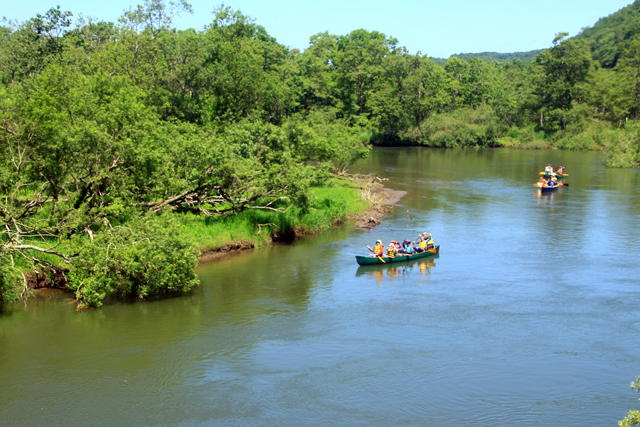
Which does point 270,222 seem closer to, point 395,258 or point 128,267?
point 395,258

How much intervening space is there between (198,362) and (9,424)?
508 centimetres

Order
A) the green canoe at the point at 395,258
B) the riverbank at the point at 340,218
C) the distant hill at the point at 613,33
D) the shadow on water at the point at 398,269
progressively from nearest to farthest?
the shadow on water at the point at 398,269 → the green canoe at the point at 395,258 → the riverbank at the point at 340,218 → the distant hill at the point at 613,33

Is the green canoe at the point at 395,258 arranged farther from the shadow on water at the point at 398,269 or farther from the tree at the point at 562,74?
the tree at the point at 562,74

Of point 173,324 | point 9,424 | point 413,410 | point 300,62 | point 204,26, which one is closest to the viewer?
point 9,424

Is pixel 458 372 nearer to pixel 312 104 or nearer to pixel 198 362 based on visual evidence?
pixel 198 362

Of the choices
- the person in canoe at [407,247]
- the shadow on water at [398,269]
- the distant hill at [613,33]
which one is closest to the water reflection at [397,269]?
the shadow on water at [398,269]

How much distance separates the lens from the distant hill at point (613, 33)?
134000 millimetres

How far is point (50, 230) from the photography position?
74.7 ft

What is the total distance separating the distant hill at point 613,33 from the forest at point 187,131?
40.9 meters

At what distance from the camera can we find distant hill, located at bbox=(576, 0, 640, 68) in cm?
13400

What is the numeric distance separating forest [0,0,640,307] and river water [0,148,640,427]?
2.30 meters

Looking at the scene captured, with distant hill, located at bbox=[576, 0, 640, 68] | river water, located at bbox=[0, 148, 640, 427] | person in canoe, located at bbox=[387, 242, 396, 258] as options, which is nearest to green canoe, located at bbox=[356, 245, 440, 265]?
person in canoe, located at bbox=[387, 242, 396, 258]

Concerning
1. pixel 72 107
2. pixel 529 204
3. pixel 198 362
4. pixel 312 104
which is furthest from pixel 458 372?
pixel 312 104

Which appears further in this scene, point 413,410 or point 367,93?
point 367,93
